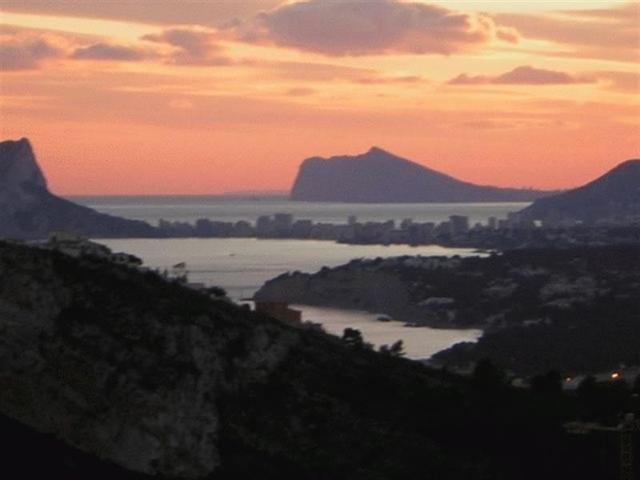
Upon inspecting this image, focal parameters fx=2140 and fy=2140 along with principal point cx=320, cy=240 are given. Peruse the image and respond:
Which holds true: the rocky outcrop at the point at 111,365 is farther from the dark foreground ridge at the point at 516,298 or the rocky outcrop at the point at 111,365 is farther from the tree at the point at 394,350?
the dark foreground ridge at the point at 516,298

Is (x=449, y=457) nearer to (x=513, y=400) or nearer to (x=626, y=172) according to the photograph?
(x=513, y=400)

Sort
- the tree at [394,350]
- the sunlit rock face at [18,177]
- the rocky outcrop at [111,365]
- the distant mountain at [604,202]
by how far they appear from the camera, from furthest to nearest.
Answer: the distant mountain at [604,202], the sunlit rock face at [18,177], the tree at [394,350], the rocky outcrop at [111,365]

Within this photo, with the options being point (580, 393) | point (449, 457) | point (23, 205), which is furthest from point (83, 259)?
point (23, 205)

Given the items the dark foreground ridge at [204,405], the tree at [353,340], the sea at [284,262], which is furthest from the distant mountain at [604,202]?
the dark foreground ridge at [204,405]

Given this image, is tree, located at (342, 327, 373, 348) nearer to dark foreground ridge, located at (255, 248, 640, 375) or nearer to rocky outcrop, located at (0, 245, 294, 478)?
rocky outcrop, located at (0, 245, 294, 478)

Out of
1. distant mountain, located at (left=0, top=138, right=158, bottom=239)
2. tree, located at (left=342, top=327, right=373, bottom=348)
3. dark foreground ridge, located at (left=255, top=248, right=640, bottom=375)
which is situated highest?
distant mountain, located at (left=0, top=138, right=158, bottom=239)

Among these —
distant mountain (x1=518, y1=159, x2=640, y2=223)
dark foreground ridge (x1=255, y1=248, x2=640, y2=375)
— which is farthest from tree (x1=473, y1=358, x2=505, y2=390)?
distant mountain (x1=518, y1=159, x2=640, y2=223)
